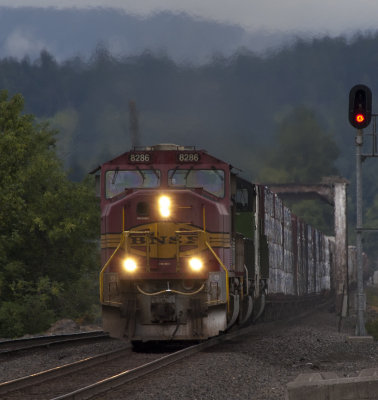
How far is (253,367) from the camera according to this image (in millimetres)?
13383

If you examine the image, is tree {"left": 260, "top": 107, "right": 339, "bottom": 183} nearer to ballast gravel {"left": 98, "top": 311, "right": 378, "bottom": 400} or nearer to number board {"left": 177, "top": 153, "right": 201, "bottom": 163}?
ballast gravel {"left": 98, "top": 311, "right": 378, "bottom": 400}

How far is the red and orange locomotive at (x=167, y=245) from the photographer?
15305 millimetres

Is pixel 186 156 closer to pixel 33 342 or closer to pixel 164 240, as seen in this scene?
pixel 164 240

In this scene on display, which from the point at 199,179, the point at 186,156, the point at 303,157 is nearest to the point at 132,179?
the point at 186,156

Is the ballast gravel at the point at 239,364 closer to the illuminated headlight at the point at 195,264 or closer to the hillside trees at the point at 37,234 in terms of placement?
the illuminated headlight at the point at 195,264

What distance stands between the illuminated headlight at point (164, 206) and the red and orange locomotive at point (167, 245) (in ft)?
0.06

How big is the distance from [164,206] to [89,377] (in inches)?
172

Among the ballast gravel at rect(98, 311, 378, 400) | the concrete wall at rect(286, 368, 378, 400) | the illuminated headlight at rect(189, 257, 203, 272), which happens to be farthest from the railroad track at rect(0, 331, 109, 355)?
the concrete wall at rect(286, 368, 378, 400)

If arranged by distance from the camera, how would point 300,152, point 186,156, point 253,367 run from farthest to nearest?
1. point 300,152
2. point 186,156
3. point 253,367

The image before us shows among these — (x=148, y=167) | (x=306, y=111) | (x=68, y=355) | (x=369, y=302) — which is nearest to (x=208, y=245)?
(x=148, y=167)

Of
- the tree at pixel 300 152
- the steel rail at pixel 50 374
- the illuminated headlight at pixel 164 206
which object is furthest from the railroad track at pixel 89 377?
the tree at pixel 300 152

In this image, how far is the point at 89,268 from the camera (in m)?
33.2

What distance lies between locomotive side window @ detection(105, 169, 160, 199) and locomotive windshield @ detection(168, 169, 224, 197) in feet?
1.15

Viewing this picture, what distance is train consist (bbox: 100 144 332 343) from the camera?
1530cm
